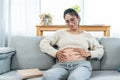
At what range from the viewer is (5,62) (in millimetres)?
2197

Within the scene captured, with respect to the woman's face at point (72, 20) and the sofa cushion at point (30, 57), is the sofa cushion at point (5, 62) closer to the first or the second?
the sofa cushion at point (30, 57)

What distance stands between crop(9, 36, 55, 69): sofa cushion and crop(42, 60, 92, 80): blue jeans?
0.93ft

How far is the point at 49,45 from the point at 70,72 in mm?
406

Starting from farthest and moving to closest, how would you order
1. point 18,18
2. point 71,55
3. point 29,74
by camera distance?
point 18,18, point 71,55, point 29,74

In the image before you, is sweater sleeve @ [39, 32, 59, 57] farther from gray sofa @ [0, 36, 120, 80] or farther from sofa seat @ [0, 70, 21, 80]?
sofa seat @ [0, 70, 21, 80]

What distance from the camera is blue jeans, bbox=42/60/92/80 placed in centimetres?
180

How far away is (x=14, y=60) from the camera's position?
2.32m

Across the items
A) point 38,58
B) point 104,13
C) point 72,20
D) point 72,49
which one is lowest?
point 38,58

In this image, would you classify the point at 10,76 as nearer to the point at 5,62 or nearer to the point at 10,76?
the point at 10,76

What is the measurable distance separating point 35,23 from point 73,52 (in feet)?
5.35

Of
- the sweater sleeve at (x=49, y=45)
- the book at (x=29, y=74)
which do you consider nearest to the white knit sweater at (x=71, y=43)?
the sweater sleeve at (x=49, y=45)

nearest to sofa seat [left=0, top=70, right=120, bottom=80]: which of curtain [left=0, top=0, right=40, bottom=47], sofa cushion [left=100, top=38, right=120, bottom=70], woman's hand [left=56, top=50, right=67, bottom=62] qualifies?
sofa cushion [left=100, top=38, right=120, bottom=70]

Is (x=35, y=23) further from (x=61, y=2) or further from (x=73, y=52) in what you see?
(x=73, y=52)

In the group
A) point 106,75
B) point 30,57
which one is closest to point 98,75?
point 106,75
